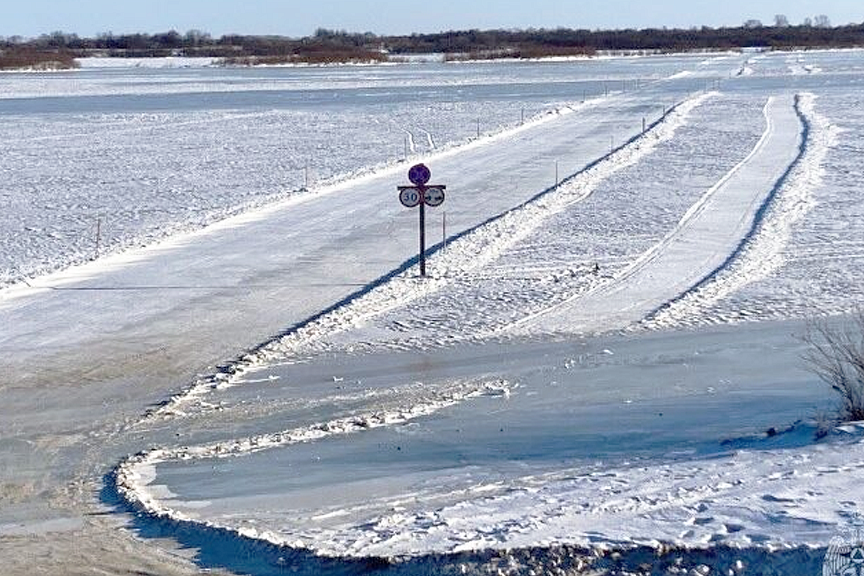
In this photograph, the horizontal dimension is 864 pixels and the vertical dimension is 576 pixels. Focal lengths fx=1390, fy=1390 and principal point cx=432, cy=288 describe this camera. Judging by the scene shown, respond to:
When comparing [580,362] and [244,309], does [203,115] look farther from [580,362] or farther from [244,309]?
[580,362]

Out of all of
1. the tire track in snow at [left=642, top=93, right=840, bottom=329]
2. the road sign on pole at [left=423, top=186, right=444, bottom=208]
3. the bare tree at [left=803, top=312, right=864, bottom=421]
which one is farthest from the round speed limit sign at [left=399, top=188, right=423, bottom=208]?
the bare tree at [left=803, top=312, right=864, bottom=421]

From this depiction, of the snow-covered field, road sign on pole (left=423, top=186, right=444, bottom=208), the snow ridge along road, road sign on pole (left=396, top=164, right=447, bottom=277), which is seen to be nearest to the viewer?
the snow-covered field

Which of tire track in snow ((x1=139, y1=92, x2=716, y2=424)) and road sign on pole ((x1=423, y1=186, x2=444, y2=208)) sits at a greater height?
road sign on pole ((x1=423, y1=186, x2=444, y2=208))

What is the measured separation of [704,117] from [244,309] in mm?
34974

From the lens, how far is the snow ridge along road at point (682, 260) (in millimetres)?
16016

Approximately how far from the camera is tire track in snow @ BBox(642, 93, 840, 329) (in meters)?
16.1

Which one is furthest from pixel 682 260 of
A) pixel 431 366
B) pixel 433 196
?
pixel 431 366

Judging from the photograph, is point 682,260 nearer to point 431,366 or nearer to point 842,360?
point 431,366

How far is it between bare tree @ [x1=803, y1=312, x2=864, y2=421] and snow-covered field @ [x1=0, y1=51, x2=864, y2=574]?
0.27m

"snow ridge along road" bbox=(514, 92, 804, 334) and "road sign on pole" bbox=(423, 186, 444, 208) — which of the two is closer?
"snow ridge along road" bbox=(514, 92, 804, 334)

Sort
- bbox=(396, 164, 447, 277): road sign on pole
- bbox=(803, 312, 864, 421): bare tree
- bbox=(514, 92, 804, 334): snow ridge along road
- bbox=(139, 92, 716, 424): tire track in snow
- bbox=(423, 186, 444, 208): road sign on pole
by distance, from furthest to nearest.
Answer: bbox=(423, 186, 444, 208): road sign on pole
bbox=(396, 164, 447, 277): road sign on pole
bbox=(514, 92, 804, 334): snow ridge along road
bbox=(139, 92, 716, 424): tire track in snow
bbox=(803, 312, 864, 421): bare tree

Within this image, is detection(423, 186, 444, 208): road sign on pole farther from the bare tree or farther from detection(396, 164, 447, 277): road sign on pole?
the bare tree

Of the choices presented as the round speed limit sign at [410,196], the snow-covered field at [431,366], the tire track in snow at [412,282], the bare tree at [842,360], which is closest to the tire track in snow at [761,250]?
the snow-covered field at [431,366]

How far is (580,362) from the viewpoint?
13.9 m
